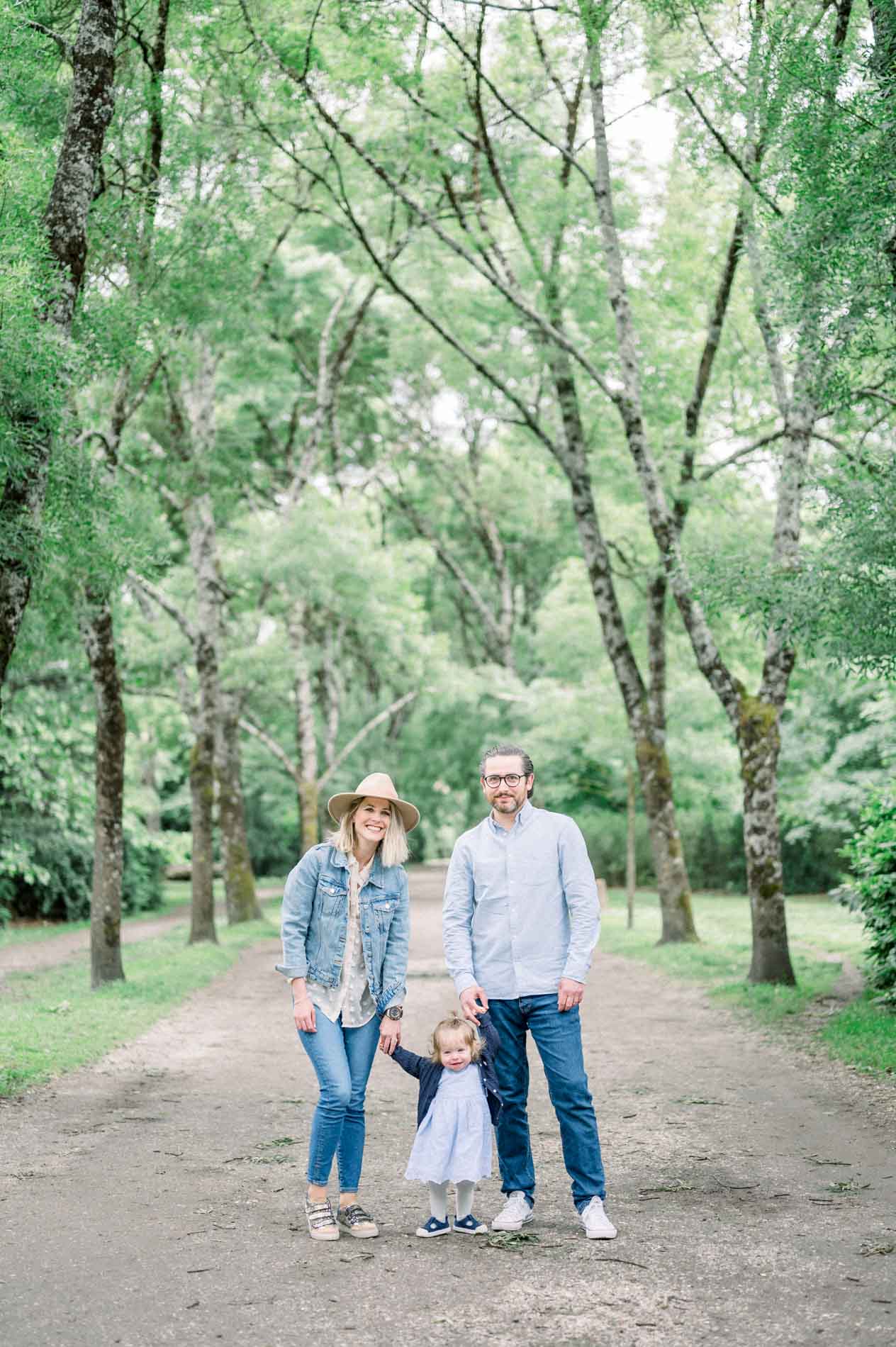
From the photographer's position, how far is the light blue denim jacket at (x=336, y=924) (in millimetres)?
5395

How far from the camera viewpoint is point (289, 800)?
40.4 metres

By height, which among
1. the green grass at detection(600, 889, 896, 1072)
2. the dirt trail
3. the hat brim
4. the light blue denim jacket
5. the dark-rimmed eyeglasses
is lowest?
the green grass at detection(600, 889, 896, 1072)

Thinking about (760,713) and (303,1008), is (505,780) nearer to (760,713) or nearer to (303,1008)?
(303,1008)

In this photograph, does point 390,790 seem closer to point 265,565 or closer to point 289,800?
point 265,565

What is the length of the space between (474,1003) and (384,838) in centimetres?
81

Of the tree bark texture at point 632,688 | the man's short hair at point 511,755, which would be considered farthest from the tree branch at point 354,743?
the man's short hair at point 511,755

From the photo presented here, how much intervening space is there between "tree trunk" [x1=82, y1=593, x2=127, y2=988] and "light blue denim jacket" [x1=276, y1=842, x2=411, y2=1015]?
911cm

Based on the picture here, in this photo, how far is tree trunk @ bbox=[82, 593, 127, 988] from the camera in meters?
14.1

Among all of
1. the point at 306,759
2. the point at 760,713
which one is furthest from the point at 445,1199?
the point at 306,759

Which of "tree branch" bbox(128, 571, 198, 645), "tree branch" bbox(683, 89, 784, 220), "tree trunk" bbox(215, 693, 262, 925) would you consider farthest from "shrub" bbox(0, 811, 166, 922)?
"tree branch" bbox(683, 89, 784, 220)

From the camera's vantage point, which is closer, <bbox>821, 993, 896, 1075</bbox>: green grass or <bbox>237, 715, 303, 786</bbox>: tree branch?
<bbox>821, 993, 896, 1075</bbox>: green grass

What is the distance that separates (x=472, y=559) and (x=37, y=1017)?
113ft

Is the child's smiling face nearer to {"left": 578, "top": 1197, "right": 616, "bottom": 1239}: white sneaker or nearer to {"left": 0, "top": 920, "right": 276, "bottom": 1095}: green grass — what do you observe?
{"left": 578, "top": 1197, "right": 616, "bottom": 1239}: white sneaker

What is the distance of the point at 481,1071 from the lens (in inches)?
208
